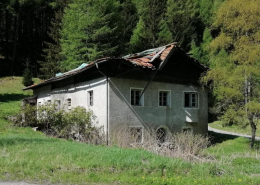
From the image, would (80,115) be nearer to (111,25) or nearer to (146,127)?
(146,127)

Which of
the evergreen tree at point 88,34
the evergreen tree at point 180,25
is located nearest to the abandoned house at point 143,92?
the evergreen tree at point 88,34

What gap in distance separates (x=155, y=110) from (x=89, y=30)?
22256 millimetres

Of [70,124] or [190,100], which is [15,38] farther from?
[190,100]

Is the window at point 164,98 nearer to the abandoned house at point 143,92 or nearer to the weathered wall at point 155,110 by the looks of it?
the abandoned house at point 143,92

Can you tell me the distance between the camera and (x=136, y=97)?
19766 mm

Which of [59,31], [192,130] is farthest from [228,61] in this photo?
[59,31]

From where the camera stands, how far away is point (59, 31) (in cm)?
4469

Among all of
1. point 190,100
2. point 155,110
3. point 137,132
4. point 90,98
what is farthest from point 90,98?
point 190,100

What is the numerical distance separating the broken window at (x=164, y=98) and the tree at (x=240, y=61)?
2.97m

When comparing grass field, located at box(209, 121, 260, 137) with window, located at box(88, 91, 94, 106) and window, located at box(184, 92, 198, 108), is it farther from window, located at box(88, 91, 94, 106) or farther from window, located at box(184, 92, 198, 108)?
window, located at box(88, 91, 94, 106)

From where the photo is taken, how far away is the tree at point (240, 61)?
1948 centimetres

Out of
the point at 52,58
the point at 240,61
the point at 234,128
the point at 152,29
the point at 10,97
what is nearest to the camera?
the point at 240,61

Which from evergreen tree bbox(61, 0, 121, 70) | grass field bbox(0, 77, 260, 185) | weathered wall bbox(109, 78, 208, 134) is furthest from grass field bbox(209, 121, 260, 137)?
grass field bbox(0, 77, 260, 185)

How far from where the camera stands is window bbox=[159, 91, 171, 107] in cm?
2108
